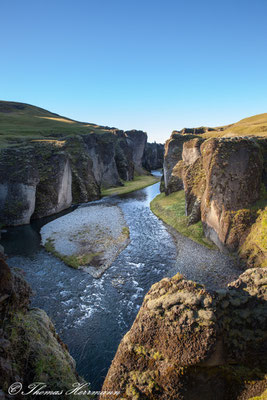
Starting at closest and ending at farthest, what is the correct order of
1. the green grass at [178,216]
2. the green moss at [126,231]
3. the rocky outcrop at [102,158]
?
the green grass at [178,216]
the green moss at [126,231]
the rocky outcrop at [102,158]

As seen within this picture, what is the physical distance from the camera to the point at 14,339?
22.4 ft

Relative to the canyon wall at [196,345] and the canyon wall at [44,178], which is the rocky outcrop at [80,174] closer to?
the canyon wall at [44,178]

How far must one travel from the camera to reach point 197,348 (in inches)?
291

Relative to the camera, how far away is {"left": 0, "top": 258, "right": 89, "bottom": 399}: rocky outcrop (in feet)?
20.3

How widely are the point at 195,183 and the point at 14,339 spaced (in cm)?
2748

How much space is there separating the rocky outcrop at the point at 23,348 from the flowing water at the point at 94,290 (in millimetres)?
4370

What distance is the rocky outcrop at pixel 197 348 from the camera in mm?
7453

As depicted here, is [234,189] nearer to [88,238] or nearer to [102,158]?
[88,238]

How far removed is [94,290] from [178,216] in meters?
20.0

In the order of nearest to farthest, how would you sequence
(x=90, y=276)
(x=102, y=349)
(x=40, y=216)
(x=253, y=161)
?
1. (x=102, y=349)
2. (x=90, y=276)
3. (x=253, y=161)
4. (x=40, y=216)

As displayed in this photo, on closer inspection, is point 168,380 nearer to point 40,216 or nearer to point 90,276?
point 90,276

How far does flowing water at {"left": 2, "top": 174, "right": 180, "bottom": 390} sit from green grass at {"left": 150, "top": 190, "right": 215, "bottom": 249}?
2610 mm

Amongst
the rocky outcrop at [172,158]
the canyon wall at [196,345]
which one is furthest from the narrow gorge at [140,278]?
the rocky outcrop at [172,158]

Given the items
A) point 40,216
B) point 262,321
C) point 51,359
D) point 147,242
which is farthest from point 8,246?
point 262,321
